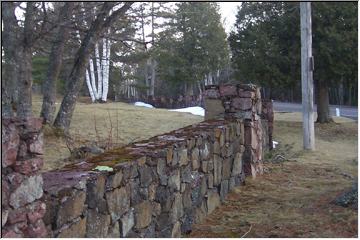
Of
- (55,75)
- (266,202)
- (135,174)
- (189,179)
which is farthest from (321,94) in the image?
(135,174)

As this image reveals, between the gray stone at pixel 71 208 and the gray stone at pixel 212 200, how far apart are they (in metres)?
2.70

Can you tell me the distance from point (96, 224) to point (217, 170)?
116 inches

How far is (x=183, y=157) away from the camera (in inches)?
184

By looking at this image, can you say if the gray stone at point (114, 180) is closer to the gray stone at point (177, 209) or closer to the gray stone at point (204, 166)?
the gray stone at point (177, 209)

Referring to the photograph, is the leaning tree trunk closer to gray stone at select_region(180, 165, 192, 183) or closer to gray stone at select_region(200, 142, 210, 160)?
gray stone at select_region(200, 142, 210, 160)

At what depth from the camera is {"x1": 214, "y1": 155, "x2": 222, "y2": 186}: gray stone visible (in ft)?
18.8

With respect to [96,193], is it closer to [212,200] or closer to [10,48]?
[212,200]

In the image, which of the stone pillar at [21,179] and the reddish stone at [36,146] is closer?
the stone pillar at [21,179]

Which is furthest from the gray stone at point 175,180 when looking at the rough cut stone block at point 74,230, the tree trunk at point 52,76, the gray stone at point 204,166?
the tree trunk at point 52,76

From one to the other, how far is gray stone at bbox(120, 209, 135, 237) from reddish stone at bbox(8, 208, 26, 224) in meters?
1.16

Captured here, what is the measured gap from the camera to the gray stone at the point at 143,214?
3635 millimetres

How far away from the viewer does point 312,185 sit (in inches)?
269

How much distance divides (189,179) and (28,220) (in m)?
2.64

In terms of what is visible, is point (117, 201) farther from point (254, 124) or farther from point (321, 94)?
point (321, 94)
